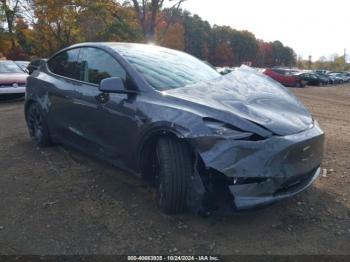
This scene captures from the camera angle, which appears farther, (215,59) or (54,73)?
(215,59)

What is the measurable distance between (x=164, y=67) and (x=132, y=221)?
1.68m

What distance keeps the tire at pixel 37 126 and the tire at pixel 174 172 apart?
268cm

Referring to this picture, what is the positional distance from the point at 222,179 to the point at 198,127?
463 millimetres

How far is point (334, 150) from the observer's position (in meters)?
5.71

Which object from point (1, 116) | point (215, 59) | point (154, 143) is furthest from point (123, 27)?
point (215, 59)

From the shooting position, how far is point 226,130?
3.18 m

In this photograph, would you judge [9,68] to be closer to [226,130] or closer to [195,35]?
[226,130]

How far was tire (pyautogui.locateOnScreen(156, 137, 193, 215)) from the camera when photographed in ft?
11.1

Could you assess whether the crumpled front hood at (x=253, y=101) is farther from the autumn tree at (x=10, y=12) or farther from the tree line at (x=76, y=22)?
the autumn tree at (x=10, y=12)

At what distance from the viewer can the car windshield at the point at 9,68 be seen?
1259cm

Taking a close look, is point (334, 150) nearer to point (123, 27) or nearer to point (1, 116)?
point (1, 116)

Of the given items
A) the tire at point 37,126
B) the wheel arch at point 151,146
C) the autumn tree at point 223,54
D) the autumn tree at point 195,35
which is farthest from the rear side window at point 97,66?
the autumn tree at point 223,54

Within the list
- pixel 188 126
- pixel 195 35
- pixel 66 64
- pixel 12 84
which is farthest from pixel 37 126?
pixel 195 35

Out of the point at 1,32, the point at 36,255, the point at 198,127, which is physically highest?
the point at 1,32
